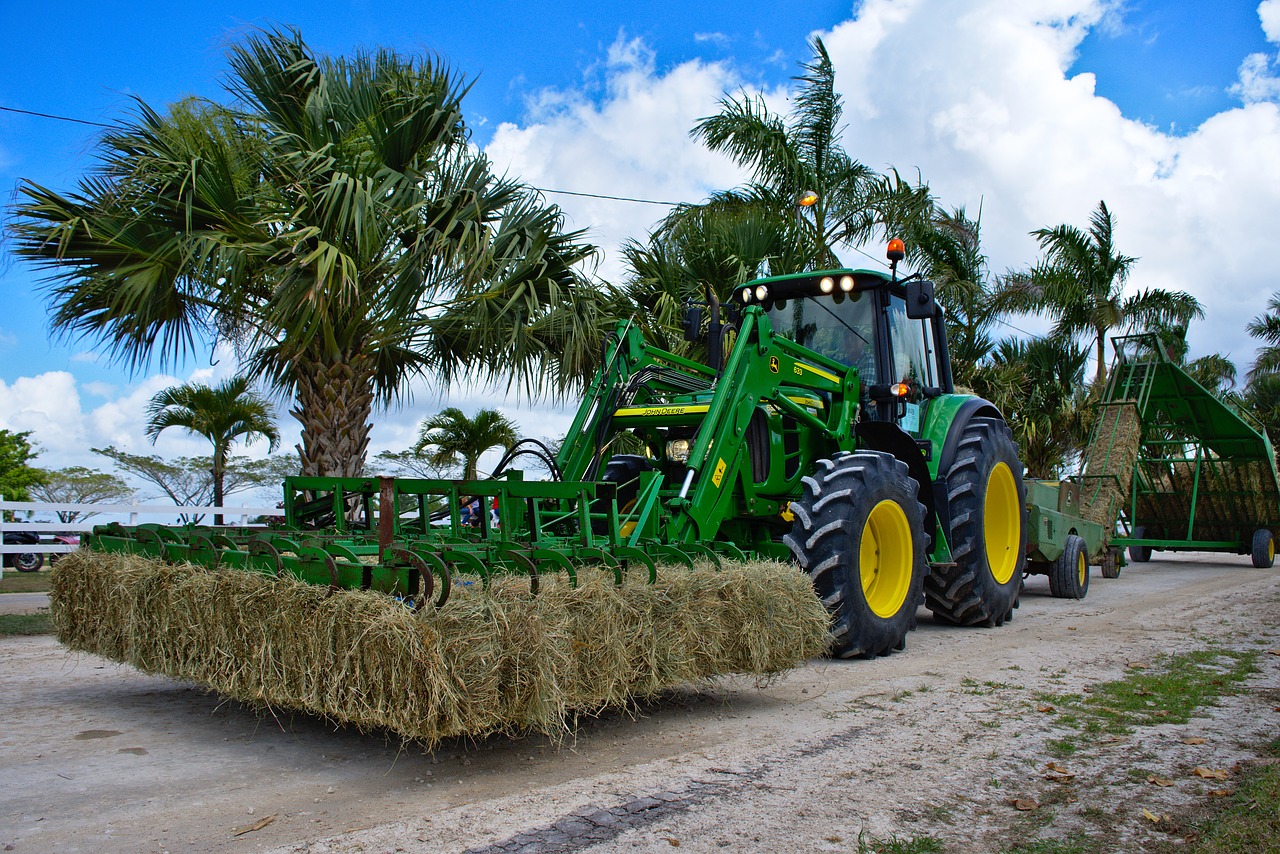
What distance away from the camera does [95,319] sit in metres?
9.15

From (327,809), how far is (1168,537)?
17488 millimetres

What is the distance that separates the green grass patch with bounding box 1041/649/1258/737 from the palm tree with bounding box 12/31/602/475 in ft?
19.0

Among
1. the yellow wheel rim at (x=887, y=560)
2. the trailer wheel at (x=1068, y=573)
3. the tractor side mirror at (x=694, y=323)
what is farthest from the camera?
the trailer wheel at (x=1068, y=573)

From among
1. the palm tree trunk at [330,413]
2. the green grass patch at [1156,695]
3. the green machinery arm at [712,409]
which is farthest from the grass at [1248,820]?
the palm tree trunk at [330,413]

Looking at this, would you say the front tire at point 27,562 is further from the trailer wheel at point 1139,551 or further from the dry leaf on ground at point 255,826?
the trailer wheel at point 1139,551

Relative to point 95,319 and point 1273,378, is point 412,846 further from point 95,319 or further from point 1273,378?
point 1273,378

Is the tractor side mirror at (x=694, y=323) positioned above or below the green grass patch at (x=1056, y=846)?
above

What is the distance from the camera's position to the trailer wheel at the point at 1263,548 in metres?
16.6

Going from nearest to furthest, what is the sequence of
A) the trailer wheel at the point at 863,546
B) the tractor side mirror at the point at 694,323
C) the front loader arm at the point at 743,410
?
the front loader arm at the point at 743,410 < the trailer wheel at the point at 863,546 < the tractor side mirror at the point at 694,323

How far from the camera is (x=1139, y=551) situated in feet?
64.8

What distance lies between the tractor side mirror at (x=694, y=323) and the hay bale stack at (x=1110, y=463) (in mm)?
8727

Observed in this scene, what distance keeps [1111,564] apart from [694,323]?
9717 millimetres

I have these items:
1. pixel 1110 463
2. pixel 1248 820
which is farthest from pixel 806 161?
pixel 1248 820

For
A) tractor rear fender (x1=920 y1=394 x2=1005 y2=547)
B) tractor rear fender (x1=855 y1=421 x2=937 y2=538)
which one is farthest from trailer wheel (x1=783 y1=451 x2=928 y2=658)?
tractor rear fender (x1=920 y1=394 x2=1005 y2=547)
